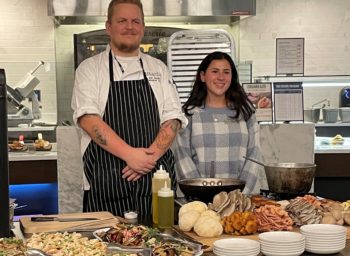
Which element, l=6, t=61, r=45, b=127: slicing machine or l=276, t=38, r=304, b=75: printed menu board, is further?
l=6, t=61, r=45, b=127: slicing machine

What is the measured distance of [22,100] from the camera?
5531 millimetres

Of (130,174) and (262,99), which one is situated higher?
(262,99)

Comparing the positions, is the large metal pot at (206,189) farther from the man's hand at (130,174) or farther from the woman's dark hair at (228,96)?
the woman's dark hair at (228,96)

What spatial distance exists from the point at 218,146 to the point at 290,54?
1765mm

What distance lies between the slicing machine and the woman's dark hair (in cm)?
215

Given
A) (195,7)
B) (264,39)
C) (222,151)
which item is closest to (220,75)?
(222,151)

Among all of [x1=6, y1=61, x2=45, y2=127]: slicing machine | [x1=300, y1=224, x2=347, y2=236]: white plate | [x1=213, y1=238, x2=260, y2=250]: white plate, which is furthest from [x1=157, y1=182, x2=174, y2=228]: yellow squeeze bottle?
[x1=6, y1=61, x2=45, y2=127]: slicing machine

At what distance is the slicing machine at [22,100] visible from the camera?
5.32m

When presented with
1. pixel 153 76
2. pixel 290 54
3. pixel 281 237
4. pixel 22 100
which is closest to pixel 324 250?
pixel 281 237

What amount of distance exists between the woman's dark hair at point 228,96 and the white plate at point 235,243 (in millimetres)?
1603

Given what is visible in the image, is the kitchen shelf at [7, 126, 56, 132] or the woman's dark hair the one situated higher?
the woman's dark hair

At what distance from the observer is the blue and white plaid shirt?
10.9ft

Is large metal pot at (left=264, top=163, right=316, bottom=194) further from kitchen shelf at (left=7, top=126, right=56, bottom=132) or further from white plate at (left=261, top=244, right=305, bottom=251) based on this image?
kitchen shelf at (left=7, top=126, right=56, bottom=132)

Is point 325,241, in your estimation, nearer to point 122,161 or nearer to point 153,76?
point 122,161
